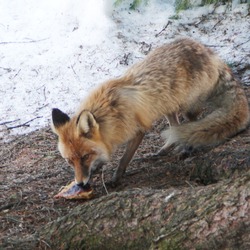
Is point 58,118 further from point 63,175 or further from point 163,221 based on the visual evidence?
point 163,221

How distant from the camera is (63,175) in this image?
17.9ft

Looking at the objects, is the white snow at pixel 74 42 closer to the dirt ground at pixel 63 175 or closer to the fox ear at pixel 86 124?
the dirt ground at pixel 63 175

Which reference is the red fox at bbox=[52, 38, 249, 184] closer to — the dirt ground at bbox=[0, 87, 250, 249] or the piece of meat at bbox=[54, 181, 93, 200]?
the piece of meat at bbox=[54, 181, 93, 200]

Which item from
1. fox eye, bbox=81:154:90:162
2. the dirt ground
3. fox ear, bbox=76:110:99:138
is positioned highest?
fox ear, bbox=76:110:99:138

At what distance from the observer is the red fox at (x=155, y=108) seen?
4.79 meters

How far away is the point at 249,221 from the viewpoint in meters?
2.67

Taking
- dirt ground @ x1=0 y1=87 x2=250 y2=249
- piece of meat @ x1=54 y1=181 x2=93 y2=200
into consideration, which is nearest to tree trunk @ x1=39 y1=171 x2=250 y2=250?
dirt ground @ x1=0 y1=87 x2=250 y2=249

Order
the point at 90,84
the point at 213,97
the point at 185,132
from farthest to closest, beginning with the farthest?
1. the point at 90,84
2. the point at 213,97
3. the point at 185,132

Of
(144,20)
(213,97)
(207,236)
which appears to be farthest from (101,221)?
(144,20)

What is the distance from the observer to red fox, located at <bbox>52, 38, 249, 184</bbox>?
479cm

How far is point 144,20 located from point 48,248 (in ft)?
20.4

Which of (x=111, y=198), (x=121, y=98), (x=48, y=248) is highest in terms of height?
(x=121, y=98)

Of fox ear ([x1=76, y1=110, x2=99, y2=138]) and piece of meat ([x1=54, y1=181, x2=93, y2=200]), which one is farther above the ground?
fox ear ([x1=76, y1=110, x2=99, y2=138])

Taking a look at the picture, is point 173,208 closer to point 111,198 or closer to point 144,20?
point 111,198
